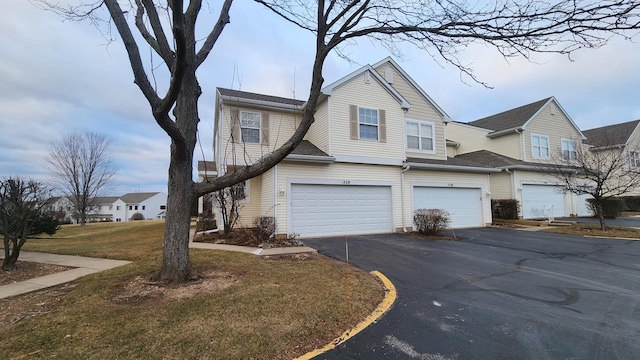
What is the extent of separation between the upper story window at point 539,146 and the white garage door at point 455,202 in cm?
832

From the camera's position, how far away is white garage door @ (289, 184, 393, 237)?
12.1m

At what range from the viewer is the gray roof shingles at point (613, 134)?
26144 mm

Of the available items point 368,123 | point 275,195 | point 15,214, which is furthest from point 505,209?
point 15,214

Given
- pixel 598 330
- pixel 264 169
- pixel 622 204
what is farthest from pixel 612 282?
pixel 622 204

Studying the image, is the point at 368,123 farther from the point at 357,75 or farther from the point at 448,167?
the point at 448,167

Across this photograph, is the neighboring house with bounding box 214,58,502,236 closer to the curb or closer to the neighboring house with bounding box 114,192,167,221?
the curb

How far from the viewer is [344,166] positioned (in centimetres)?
1303

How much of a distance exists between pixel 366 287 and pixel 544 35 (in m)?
4.97

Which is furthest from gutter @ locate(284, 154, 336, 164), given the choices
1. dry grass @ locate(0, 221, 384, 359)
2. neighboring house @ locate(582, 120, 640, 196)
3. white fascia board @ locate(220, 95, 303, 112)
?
neighboring house @ locate(582, 120, 640, 196)

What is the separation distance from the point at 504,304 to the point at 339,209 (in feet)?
27.5

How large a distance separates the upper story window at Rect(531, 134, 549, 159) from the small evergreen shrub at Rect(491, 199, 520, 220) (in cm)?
518

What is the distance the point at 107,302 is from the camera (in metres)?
4.51

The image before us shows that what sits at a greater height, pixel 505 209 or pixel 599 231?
pixel 505 209

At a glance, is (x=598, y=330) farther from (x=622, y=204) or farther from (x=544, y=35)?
(x=622, y=204)
